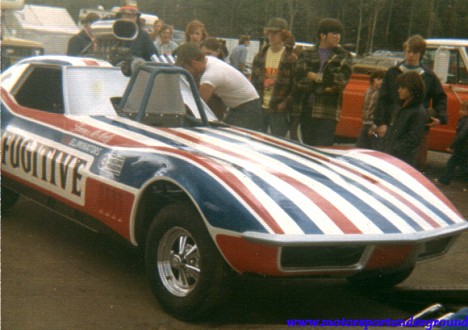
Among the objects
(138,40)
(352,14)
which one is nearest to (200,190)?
(138,40)

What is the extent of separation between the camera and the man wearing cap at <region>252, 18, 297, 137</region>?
7996 millimetres

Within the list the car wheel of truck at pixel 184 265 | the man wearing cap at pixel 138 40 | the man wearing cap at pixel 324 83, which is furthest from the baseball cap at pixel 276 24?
the car wheel of truck at pixel 184 265

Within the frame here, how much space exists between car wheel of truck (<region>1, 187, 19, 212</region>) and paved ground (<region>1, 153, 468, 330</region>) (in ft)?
1.57

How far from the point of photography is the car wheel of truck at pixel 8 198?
6293mm

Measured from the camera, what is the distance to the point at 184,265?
4.14 metres

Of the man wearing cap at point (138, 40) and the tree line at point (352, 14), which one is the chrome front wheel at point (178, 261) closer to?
the man wearing cap at point (138, 40)

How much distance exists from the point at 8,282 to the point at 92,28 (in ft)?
18.9

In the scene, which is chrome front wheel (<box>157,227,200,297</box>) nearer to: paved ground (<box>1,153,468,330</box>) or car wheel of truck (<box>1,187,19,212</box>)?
paved ground (<box>1,153,468,330</box>)

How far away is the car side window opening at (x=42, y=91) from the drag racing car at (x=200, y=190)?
0.05 ft

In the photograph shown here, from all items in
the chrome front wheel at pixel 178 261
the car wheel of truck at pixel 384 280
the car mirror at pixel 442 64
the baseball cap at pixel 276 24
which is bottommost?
the car wheel of truck at pixel 384 280

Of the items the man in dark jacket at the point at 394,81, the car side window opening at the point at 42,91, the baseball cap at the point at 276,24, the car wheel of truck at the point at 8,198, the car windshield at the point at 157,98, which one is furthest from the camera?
the baseball cap at the point at 276,24

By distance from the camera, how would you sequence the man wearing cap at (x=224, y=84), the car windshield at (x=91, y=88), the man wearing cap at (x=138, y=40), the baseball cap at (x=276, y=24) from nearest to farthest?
1. the car windshield at (x=91, y=88)
2. the man wearing cap at (x=224, y=84)
3. the man wearing cap at (x=138, y=40)
4. the baseball cap at (x=276, y=24)

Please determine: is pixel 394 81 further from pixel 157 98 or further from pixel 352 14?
pixel 352 14

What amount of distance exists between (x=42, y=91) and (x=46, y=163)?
35.3 inches
